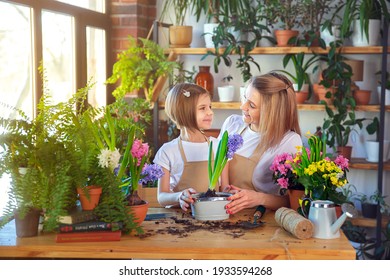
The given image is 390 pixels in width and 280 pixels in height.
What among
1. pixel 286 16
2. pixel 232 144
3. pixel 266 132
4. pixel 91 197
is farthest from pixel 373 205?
pixel 91 197

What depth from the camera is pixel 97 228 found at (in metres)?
1.99

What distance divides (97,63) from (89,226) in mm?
2769

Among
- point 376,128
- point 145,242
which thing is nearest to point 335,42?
point 376,128

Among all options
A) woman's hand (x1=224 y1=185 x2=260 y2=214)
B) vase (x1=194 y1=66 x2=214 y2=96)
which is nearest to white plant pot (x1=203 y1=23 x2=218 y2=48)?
vase (x1=194 y1=66 x2=214 y2=96)

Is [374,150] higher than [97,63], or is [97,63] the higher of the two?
[97,63]

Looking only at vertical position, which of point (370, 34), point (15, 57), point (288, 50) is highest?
point (370, 34)

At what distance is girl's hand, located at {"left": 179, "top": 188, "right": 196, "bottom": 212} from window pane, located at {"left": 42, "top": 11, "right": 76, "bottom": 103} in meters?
1.64

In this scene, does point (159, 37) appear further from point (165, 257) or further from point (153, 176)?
point (165, 257)

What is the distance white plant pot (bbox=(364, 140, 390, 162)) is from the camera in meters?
4.49

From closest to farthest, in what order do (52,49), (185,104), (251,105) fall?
(185,104) < (251,105) < (52,49)

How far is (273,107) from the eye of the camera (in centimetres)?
272

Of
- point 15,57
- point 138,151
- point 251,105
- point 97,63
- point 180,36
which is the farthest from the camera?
point 180,36

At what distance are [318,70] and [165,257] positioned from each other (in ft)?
10.5

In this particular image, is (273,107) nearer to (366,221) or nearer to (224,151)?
(224,151)
